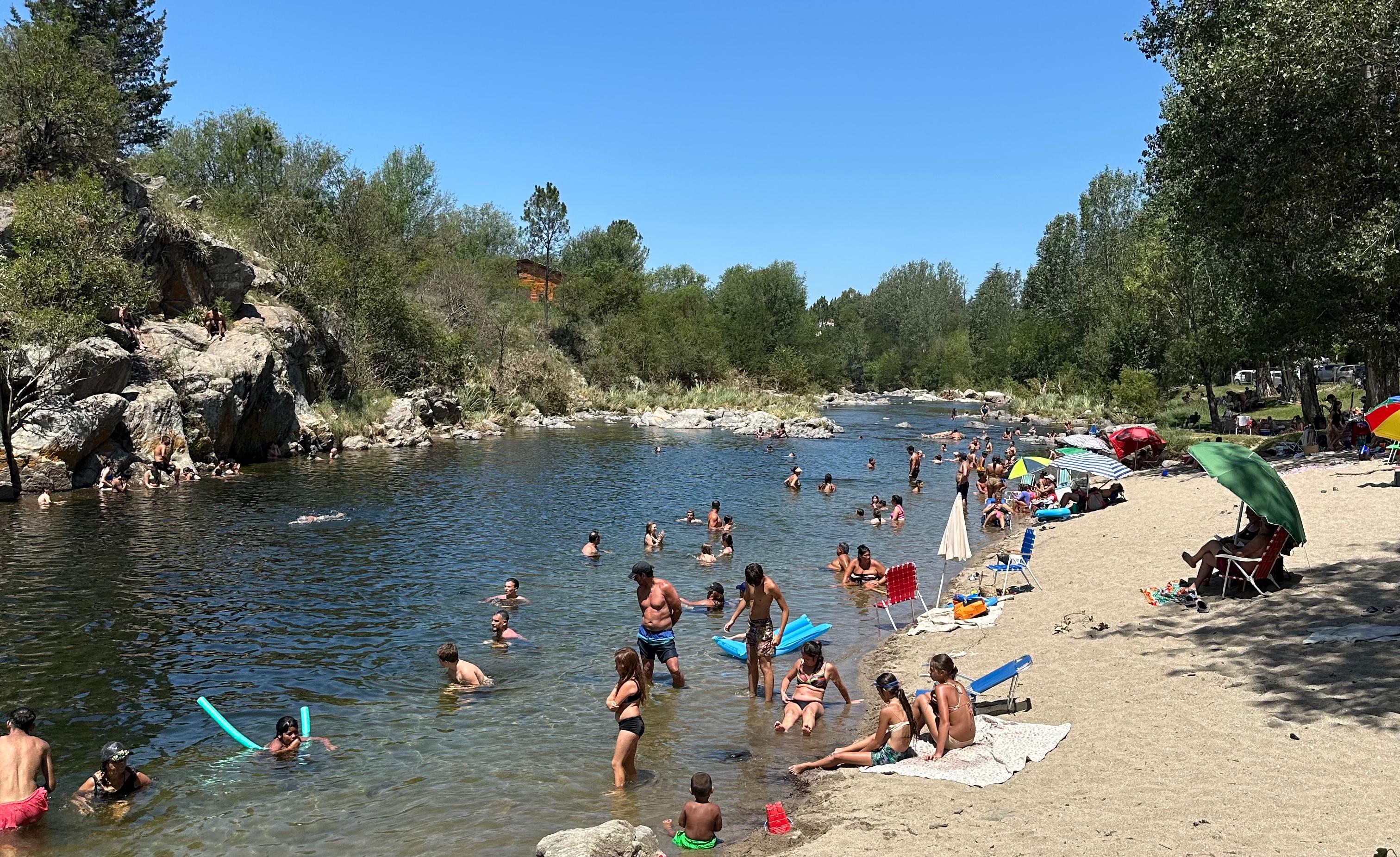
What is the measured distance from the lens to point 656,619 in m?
11.7

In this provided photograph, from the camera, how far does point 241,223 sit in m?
45.6

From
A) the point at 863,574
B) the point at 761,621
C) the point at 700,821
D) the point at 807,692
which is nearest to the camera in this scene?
the point at 700,821

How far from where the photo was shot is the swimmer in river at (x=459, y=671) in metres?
12.4

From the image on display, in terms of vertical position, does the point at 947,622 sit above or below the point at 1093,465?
below

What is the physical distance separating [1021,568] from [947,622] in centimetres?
268

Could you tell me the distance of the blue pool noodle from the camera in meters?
10.4

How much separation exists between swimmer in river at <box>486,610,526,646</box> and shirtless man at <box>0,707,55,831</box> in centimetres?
630

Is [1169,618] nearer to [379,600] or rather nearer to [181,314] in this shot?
[379,600]

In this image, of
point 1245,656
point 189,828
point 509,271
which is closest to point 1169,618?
point 1245,656

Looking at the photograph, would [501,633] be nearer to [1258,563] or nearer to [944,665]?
[944,665]

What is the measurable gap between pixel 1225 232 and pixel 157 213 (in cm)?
3750

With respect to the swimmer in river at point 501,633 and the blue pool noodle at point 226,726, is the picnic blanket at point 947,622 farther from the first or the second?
the blue pool noodle at point 226,726

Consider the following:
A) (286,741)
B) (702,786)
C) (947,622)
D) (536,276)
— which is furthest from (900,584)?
(536,276)

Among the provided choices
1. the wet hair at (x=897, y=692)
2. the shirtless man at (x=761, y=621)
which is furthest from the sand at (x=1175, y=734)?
the shirtless man at (x=761, y=621)
